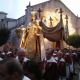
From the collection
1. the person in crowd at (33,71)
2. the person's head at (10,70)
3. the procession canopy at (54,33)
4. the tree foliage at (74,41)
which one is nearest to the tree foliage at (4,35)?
the procession canopy at (54,33)

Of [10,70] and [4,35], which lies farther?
[4,35]

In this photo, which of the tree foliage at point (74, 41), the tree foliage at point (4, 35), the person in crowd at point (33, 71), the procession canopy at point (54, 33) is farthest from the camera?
the tree foliage at point (74, 41)

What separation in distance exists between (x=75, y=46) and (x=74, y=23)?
3872mm

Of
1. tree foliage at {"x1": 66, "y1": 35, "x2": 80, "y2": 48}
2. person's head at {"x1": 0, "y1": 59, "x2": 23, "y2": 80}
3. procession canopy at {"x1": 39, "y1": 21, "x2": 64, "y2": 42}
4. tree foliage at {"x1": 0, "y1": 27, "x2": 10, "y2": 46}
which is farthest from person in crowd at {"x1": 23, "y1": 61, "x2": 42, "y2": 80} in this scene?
tree foliage at {"x1": 66, "y1": 35, "x2": 80, "y2": 48}

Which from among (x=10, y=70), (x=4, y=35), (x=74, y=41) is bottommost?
(x=74, y=41)

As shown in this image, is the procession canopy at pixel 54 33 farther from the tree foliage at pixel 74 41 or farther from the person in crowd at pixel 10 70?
the person in crowd at pixel 10 70

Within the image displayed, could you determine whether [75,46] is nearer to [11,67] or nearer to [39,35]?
[39,35]

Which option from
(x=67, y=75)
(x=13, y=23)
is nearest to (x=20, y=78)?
(x=67, y=75)

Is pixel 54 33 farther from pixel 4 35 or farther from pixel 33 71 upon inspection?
pixel 33 71

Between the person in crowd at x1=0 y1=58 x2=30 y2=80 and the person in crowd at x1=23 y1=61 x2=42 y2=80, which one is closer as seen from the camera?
the person in crowd at x1=0 y1=58 x2=30 y2=80

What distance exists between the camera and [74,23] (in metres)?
39.9

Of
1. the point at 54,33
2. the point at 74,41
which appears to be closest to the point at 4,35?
the point at 74,41

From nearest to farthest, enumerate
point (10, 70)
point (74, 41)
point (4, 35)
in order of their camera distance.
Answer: point (10, 70) < point (4, 35) < point (74, 41)

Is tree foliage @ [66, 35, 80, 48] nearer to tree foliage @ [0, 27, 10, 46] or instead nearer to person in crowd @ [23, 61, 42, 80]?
tree foliage @ [0, 27, 10, 46]
